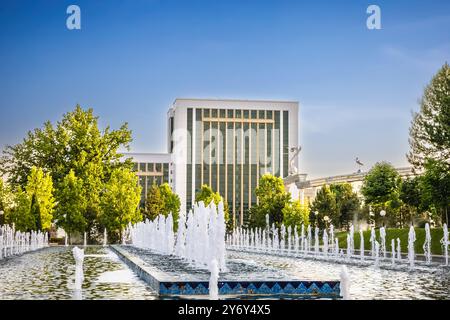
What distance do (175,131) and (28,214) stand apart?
177ft

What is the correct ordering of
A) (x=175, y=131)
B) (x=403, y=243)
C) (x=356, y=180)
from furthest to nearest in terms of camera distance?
1. (x=175, y=131)
2. (x=356, y=180)
3. (x=403, y=243)

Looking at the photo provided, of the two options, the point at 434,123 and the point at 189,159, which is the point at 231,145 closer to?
the point at 189,159

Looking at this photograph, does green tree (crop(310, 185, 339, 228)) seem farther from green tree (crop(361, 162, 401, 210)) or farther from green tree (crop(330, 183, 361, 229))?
green tree (crop(361, 162, 401, 210))

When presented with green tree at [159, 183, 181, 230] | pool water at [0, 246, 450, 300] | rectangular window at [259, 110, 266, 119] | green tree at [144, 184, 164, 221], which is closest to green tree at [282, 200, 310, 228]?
green tree at [144, 184, 164, 221]

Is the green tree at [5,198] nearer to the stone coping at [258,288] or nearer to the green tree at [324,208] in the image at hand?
the green tree at [324,208]

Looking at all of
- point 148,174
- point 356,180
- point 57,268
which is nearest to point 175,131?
point 148,174

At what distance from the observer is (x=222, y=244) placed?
58.7 feet

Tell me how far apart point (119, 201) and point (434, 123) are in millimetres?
21719

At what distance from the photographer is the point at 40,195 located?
3966 centimetres

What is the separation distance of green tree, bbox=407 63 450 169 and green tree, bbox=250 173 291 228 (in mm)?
17603

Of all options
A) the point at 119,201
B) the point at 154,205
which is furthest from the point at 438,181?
the point at 154,205

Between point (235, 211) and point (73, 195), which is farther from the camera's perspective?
point (235, 211)
